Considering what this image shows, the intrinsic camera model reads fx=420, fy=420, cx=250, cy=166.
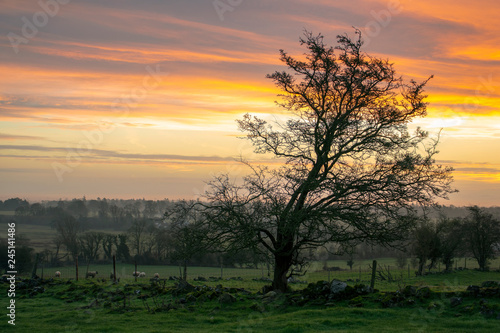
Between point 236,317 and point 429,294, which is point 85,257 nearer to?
point 236,317

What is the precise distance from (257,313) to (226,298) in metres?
2.44

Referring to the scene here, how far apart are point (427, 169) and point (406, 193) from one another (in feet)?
4.60

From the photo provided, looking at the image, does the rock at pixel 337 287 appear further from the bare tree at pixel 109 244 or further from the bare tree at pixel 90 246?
the bare tree at pixel 90 246

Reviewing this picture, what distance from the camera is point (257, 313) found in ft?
58.1

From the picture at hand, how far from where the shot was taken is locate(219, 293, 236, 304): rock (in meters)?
19.6

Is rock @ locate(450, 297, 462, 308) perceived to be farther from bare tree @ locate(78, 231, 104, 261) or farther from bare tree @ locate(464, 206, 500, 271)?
bare tree @ locate(78, 231, 104, 261)

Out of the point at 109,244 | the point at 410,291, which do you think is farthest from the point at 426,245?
the point at 109,244

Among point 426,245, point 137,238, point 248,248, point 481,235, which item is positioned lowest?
point 137,238

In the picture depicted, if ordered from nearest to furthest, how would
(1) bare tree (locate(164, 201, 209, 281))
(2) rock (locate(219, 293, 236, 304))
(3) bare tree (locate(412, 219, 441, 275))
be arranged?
(1) bare tree (locate(164, 201, 209, 281)), (2) rock (locate(219, 293, 236, 304)), (3) bare tree (locate(412, 219, 441, 275))

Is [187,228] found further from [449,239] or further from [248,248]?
[449,239]

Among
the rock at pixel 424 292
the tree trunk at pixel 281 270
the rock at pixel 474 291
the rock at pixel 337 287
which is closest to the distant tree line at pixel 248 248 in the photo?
the tree trunk at pixel 281 270

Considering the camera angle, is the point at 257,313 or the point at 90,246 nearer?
the point at 257,313

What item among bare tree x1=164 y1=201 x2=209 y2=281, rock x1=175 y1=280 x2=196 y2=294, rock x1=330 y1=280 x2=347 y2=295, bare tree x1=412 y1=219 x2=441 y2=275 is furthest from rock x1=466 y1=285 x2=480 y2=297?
bare tree x1=412 y1=219 x2=441 y2=275

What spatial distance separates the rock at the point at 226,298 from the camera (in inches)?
771
